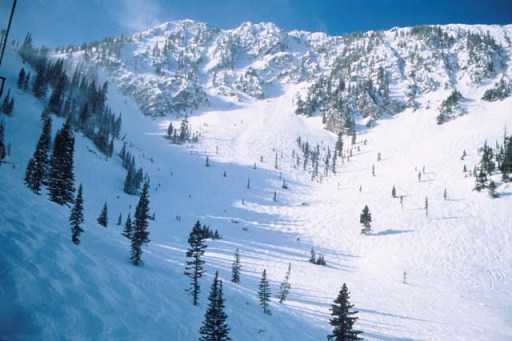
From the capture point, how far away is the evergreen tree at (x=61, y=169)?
41.1m

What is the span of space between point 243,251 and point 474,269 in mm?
47687

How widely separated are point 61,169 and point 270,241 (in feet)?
162

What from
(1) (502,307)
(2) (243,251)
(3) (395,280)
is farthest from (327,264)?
(1) (502,307)

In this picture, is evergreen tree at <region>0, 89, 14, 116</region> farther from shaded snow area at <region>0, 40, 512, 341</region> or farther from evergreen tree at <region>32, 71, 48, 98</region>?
evergreen tree at <region>32, 71, 48, 98</region>

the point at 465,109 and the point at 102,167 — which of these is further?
the point at 465,109

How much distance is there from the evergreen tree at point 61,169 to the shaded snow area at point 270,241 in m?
4.71

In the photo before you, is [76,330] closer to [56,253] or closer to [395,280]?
[56,253]

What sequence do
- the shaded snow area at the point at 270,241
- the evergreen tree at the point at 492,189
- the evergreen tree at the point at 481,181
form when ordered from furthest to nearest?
the evergreen tree at the point at 481,181
the evergreen tree at the point at 492,189
the shaded snow area at the point at 270,241

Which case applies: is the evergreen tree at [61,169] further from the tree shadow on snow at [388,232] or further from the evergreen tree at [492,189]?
the evergreen tree at [492,189]

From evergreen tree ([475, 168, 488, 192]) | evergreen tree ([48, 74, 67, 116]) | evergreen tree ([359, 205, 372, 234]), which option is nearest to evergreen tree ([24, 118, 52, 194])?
evergreen tree ([48, 74, 67, 116])

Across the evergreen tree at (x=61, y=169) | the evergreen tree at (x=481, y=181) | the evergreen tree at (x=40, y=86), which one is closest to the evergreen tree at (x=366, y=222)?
the evergreen tree at (x=481, y=181)

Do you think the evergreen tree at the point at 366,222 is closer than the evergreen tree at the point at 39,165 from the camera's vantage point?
No

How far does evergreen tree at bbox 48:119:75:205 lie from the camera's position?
4109 cm

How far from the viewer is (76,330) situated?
14.6 m
